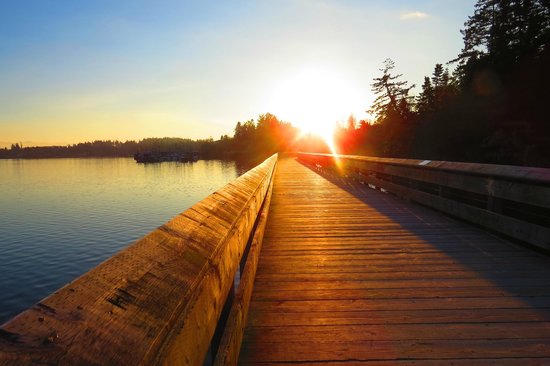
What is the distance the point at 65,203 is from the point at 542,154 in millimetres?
37152

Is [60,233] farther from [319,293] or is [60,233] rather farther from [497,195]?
[497,195]

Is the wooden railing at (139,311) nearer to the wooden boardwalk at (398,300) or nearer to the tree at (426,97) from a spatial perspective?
the wooden boardwalk at (398,300)

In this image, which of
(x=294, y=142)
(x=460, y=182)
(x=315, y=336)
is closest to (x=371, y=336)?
(x=315, y=336)

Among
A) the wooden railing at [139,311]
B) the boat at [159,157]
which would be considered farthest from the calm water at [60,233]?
the boat at [159,157]

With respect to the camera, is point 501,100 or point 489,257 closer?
point 489,257

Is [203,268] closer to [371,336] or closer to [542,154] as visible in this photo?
[371,336]

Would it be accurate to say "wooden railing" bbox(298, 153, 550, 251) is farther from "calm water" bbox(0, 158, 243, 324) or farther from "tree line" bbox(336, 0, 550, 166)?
"tree line" bbox(336, 0, 550, 166)

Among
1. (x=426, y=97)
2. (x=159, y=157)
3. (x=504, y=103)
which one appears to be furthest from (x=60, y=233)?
(x=159, y=157)

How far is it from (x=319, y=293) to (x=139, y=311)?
2.78m

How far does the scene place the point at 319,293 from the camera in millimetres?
3688

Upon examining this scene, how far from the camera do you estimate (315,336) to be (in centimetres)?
287

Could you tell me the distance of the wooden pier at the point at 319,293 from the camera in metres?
1.05

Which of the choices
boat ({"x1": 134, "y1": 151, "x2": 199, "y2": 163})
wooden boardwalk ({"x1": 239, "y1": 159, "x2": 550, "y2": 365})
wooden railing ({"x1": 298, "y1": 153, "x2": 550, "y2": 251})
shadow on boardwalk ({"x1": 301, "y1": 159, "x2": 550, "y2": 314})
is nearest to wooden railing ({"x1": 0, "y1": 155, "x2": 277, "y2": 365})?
wooden boardwalk ({"x1": 239, "y1": 159, "x2": 550, "y2": 365})

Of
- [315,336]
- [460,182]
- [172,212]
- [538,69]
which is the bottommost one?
[172,212]
